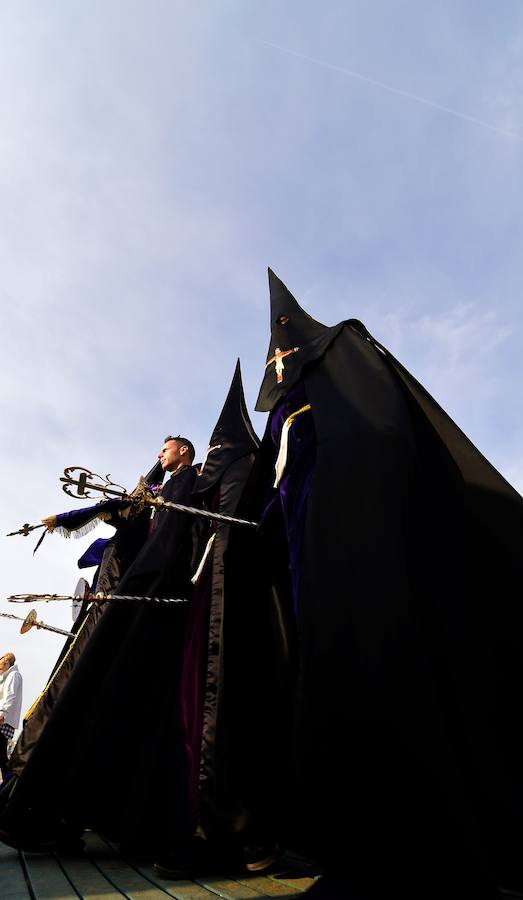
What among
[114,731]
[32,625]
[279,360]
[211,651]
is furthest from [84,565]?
[279,360]

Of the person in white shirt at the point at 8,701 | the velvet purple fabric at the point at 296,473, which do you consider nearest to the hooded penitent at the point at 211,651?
the velvet purple fabric at the point at 296,473

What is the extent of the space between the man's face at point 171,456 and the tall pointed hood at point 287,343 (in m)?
1.85

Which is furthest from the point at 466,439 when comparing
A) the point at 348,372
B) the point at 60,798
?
the point at 60,798

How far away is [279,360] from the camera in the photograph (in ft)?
11.2

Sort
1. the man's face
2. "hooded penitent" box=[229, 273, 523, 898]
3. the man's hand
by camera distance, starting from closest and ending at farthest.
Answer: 1. "hooded penitent" box=[229, 273, 523, 898]
2. the man's hand
3. the man's face

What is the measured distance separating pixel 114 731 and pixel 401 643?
2.15 m

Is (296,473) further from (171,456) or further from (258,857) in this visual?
(171,456)

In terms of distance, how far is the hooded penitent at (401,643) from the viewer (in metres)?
1.51

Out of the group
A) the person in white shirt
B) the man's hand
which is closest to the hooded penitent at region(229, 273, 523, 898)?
the man's hand

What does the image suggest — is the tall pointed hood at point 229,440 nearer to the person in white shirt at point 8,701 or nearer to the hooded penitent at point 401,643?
the hooded penitent at point 401,643

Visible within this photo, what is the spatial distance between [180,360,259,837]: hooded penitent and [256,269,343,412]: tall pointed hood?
928 mm

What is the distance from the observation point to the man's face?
508 cm

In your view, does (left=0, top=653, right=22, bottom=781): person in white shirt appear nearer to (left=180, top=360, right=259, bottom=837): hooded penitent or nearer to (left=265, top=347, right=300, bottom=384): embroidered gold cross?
(left=180, top=360, right=259, bottom=837): hooded penitent

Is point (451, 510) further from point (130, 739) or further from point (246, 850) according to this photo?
point (130, 739)
